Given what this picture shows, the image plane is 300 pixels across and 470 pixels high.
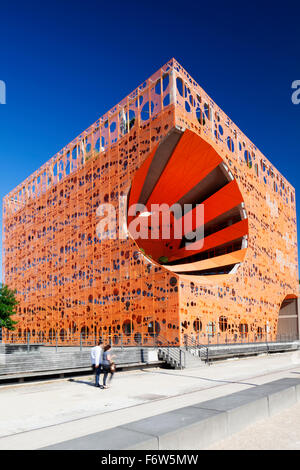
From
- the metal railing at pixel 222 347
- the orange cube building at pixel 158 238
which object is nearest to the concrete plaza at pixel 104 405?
the metal railing at pixel 222 347

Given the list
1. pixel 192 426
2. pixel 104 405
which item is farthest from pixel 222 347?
pixel 192 426

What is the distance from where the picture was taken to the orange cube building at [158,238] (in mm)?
29641

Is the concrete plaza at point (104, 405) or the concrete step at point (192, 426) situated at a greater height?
the concrete step at point (192, 426)

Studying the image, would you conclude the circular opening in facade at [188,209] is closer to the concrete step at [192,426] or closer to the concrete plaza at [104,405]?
the concrete plaza at [104,405]

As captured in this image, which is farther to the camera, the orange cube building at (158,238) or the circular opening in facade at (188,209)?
the circular opening in facade at (188,209)

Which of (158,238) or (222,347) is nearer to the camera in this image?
(222,347)

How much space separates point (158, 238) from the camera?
1706 inches

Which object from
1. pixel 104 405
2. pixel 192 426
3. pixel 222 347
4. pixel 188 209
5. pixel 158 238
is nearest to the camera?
pixel 192 426

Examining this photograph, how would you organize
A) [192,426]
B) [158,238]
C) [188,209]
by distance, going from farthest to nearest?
[158,238] < [188,209] < [192,426]

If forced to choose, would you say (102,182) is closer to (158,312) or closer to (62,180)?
(62,180)

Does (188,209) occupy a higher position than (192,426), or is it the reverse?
(188,209)

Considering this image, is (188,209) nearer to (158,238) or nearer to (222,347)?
(158,238)
